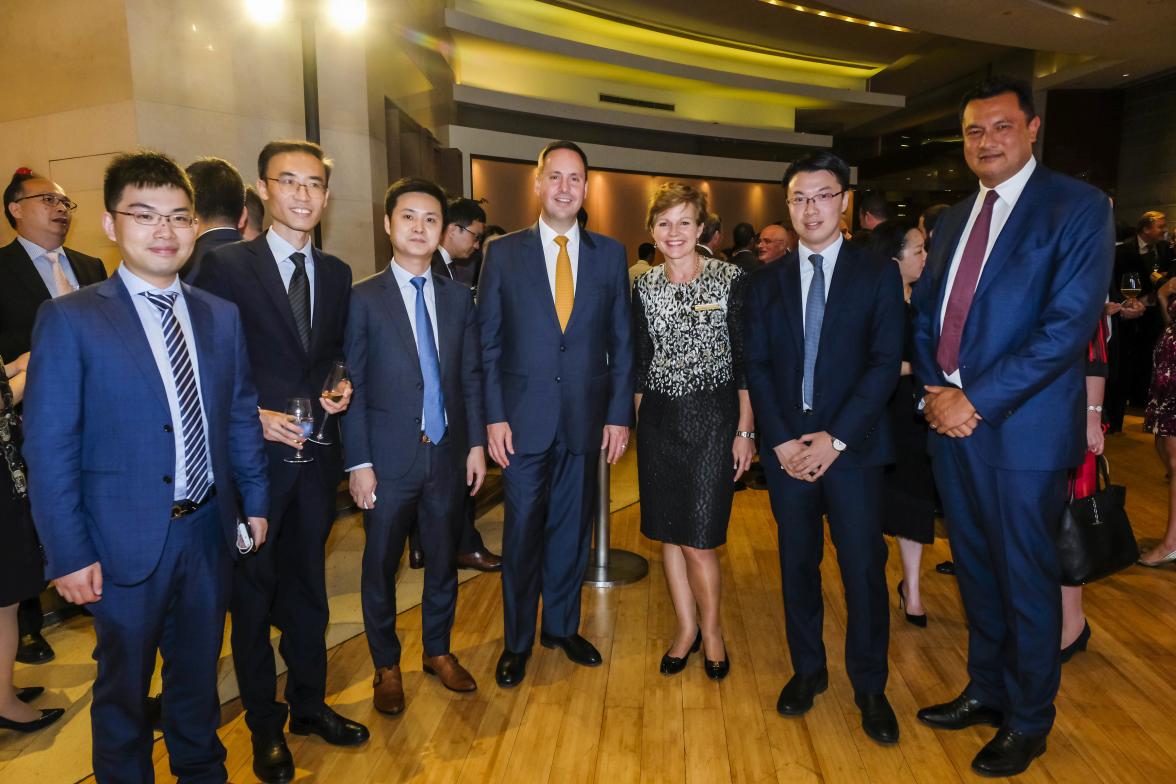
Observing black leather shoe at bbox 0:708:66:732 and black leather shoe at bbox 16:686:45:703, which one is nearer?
black leather shoe at bbox 0:708:66:732

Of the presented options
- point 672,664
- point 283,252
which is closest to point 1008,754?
point 672,664

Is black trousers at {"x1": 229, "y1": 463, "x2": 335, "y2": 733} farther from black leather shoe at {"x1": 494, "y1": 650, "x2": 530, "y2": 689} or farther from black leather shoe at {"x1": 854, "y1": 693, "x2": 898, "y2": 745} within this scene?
black leather shoe at {"x1": 854, "y1": 693, "x2": 898, "y2": 745}

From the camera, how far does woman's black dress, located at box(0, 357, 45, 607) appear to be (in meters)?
2.39

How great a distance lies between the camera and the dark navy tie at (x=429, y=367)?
8.63ft

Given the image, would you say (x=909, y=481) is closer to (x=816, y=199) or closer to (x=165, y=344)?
Result: (x=816, y=199)

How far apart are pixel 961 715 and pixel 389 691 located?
205 cm

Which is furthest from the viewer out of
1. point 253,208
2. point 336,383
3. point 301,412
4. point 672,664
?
point 253,208

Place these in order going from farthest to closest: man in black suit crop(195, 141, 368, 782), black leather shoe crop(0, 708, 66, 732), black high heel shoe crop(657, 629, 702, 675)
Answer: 1. black high heel shoe crop(657, 629, 702, 675)
2. black leather shoe crop(0, 708, 66, 732)
3. man in black suit crop(195, 141, 368, 782)

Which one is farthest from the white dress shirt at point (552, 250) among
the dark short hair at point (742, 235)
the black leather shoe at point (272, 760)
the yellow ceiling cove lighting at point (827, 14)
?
the yellow ceiling cove lighting at point (827, 14)

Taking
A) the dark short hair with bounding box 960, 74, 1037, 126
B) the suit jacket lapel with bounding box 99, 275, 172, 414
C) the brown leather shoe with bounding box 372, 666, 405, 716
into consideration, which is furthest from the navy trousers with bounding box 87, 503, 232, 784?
the dark short hair with bounding box 960, 74, 1037, 126

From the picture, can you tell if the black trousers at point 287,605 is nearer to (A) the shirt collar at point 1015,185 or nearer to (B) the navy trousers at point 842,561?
(B) the navy trousers at point 842,561

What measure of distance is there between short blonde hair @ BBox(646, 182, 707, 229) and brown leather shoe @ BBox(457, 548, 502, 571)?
2216mm

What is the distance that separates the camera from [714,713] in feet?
8.90

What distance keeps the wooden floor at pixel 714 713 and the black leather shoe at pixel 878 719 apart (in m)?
0.04
